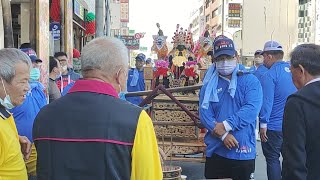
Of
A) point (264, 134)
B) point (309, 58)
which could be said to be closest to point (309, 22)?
point (264, 134)

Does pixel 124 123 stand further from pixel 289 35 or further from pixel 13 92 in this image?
pixel 289 35

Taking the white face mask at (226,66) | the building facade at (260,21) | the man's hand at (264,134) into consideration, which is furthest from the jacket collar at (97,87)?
the building facade at (260,21)

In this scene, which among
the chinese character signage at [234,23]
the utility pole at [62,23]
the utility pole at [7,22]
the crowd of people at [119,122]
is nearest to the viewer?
the crowd of people at [119,122]

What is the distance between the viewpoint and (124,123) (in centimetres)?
212

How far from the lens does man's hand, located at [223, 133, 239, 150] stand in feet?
14.0

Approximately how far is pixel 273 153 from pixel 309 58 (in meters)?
3.63

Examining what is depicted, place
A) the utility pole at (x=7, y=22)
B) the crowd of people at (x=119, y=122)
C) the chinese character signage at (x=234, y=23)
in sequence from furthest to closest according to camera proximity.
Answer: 1. the chinese character signage at (x=234, y=23)
2. the utility pole at (x=7, y=22)
3. the crowd of people at (x=119, y=122)

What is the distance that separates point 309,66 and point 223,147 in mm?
1598

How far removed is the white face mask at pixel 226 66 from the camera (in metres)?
4.46

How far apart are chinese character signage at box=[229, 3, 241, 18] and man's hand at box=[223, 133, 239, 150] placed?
199 feet

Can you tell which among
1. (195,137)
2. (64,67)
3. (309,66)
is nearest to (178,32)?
(64,67)

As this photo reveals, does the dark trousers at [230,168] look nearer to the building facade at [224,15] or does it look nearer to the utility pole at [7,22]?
the utility pole at [7,22]

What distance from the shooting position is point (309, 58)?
2.99m

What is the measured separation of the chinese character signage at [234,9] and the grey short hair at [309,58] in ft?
203
